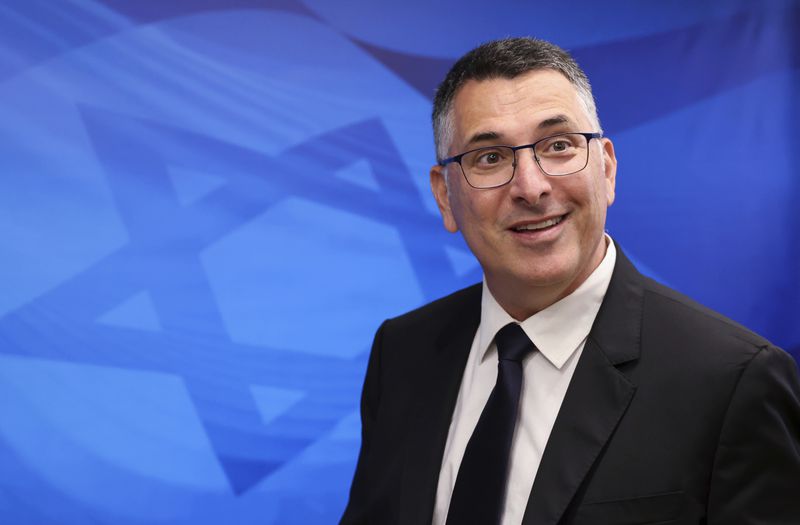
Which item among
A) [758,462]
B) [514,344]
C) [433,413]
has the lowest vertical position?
[758,462]

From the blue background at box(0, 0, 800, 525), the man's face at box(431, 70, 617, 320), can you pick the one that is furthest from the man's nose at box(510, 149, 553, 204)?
the blue background at box(0, 0, 800, 525)

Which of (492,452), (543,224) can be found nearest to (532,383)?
(492,452)

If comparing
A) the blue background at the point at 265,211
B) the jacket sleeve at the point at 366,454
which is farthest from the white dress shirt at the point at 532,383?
the blue background at the point at 265,211

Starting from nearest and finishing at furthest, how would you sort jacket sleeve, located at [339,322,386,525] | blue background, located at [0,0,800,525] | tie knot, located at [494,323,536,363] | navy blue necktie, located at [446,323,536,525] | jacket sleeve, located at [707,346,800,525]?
jacket sleeve, located at [707,346,800,525] < navy blue necktie, located at [446,323,536,525] < tie knot, located at [494,323,536,363] < jacket sleeve, located at [339,322,386,525] < blue background, located at [0,0,800,525]

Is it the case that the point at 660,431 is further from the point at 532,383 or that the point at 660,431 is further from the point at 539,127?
the point at 539,127

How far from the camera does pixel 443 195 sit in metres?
1.73

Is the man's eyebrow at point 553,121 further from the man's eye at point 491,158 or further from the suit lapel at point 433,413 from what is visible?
the suit lapel at point 433,413

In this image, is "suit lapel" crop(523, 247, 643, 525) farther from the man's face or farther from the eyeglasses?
the eyeglasses

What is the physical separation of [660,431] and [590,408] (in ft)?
0.40

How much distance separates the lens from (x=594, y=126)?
156 centimetres

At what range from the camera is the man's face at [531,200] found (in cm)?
145

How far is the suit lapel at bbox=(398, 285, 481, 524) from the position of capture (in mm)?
1515

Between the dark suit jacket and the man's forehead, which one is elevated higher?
the man's forehead

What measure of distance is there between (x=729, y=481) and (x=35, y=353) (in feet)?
7.43
